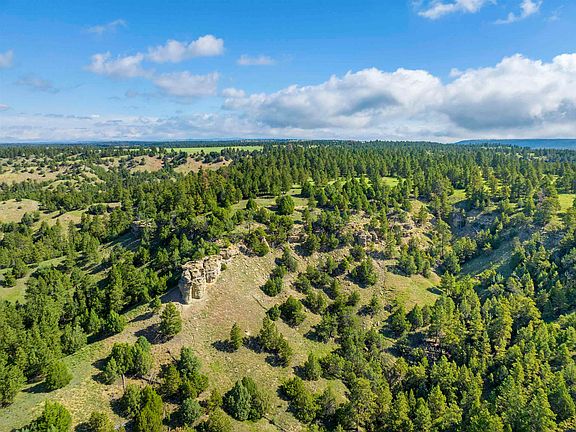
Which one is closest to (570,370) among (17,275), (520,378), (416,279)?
(520,378)

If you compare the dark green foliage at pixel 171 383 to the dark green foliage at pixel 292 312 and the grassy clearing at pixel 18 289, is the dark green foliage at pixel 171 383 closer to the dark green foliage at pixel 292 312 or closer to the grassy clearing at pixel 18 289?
the dark green foliage at pixel 292 312

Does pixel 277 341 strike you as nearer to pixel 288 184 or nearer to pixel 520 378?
pixel 520 378

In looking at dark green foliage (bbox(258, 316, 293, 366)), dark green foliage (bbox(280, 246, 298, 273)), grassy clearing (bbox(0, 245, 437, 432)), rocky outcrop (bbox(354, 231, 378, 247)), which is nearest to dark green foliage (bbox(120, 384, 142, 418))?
grassy clearing (bbox(0, 245, 437, 432))

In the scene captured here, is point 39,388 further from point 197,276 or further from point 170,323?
point 197,276

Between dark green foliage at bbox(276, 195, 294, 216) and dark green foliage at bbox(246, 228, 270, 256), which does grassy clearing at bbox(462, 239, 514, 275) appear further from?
dark green foliage at bbox(246, 228, 270, 256)

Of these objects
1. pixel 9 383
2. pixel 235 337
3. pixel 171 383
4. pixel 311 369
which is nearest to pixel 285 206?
pixel 235 337

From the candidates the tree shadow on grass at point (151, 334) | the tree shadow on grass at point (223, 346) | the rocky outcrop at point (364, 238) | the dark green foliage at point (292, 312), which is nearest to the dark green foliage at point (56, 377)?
the tree shadow on grass at point (151, 334)
